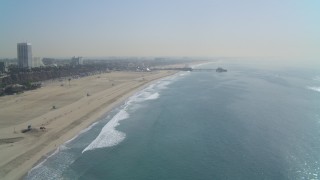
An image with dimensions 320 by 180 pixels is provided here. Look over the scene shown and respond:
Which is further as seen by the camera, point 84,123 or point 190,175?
point 84,123

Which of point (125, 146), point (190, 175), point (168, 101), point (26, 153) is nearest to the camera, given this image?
point (190, 175)

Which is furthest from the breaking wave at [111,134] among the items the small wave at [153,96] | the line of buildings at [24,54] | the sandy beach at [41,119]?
the line of buildings at [24,54]

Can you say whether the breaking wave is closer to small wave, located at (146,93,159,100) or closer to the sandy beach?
the sandy beach

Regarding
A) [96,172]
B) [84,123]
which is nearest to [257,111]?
[84,123]

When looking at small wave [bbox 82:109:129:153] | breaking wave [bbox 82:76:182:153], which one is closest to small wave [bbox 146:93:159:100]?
breaking wave [bbox 82:76:182:153]

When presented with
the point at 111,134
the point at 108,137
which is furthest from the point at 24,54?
the point at 108,137

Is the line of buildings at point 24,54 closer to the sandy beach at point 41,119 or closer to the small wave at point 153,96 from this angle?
the sandy beach at point 41,119

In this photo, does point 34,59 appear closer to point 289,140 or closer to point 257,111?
point 257,111
